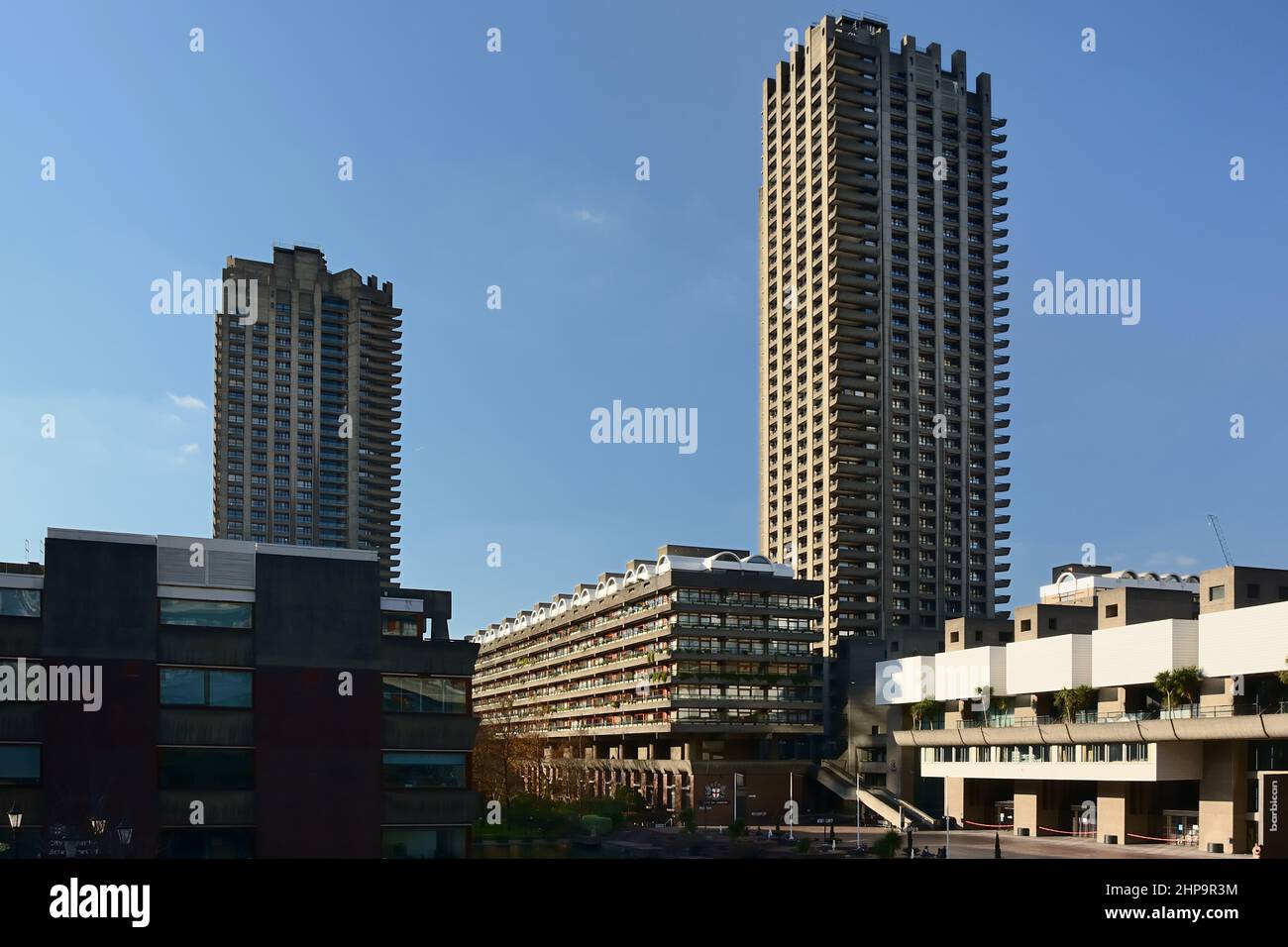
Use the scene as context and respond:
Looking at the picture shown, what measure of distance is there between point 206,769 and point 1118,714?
211 ft

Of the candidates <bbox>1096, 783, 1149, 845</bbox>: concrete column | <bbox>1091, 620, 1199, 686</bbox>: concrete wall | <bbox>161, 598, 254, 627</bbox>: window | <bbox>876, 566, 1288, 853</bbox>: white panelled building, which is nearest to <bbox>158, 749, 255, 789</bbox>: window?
<bbox>161, 598, 254, 627</bbox>: window

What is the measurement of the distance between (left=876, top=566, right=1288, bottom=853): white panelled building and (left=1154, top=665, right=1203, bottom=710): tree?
11 centimetres

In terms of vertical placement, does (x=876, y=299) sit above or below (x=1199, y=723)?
above

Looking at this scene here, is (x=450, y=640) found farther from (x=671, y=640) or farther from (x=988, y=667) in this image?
(x=671, y=640)

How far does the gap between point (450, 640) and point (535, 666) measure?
391 ft

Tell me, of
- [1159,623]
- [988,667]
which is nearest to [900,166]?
[988,667]

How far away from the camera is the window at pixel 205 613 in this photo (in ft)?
222

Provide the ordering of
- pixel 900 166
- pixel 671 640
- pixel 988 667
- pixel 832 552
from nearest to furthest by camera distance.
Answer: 1. pixel 988 667
2. pixel 671 640
3. pixel 832 552
4. pixel 900 166

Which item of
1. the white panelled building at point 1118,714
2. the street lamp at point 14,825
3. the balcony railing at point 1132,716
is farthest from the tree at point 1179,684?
the street lamp at point 14,825

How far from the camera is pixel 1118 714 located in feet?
317

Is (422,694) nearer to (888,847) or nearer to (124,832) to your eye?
(124,832)

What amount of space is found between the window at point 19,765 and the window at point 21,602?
21.3 feet

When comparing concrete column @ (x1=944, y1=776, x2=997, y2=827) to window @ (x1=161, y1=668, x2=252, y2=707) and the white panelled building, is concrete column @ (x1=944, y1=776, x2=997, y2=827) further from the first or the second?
window @ (x1=161, y1=668, x2=252, y2=707)
